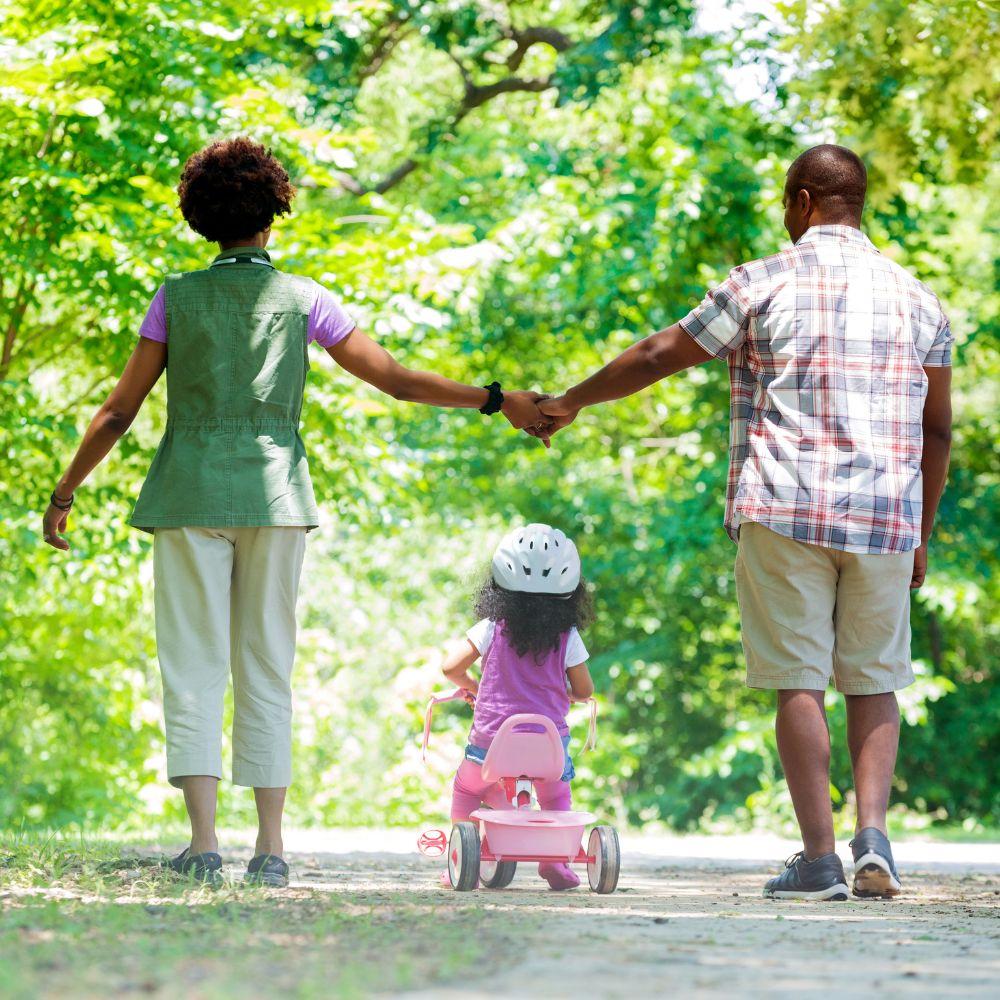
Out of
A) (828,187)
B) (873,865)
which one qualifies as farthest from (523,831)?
(828,187)

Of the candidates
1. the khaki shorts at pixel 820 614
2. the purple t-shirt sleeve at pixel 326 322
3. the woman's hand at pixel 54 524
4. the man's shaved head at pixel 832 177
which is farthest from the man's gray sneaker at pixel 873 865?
the woman's hand at pixel 54 524

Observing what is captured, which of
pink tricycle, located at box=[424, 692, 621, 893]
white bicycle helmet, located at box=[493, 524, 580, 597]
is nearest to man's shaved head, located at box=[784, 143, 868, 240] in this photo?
white bicycle helmet, located at box=[493, 524, 580, 597]

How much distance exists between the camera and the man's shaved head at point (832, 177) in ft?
13.2

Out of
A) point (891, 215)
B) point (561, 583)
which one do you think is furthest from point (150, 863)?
point (891, 215)

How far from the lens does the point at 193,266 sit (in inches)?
290

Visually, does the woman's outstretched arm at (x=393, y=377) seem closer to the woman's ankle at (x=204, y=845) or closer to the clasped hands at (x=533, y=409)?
the clasped hands at (x=533, y=409)

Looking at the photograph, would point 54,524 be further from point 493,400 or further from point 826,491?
point 826,491

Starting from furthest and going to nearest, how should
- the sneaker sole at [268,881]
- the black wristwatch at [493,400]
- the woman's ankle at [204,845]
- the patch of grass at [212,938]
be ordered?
1. the black wristwatch at [493,400]
2. the woman's ankle at [204,845]
3. the sneaker sole at [268,881]
4. the patch of grass at [212,938]

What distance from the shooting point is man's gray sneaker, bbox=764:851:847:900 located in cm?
370

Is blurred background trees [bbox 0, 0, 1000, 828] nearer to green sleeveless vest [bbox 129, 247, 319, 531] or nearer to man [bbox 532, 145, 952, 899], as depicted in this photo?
green sleeveless vest [bbox 129, 247, 319, 531]

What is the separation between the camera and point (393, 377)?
4000mm

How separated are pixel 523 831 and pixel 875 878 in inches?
36.5

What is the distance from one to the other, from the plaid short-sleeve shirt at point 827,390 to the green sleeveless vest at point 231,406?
3.70 ft

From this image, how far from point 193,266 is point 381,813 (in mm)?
6254
